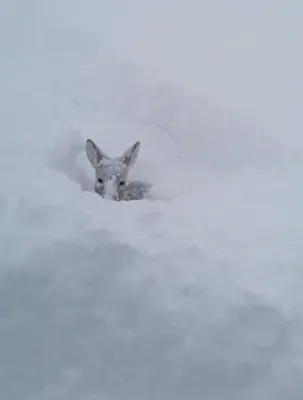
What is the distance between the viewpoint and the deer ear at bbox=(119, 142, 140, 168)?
7363 millimetres

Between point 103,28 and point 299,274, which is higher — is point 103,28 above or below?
above

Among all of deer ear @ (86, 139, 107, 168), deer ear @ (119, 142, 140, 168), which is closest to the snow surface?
deer ear @ (86, 139, 107, 168)

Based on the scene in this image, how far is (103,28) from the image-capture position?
10320 mm

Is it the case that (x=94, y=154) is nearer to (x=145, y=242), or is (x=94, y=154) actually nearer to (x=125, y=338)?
(x=145, y=242)

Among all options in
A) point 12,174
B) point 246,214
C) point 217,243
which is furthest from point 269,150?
point 12,174

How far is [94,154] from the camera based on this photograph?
7.34 meters

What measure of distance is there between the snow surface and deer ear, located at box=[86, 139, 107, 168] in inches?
14.4

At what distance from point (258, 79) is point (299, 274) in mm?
4957

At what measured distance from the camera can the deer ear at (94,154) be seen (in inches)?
A: 286

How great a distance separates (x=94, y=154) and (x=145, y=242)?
86.0 inches

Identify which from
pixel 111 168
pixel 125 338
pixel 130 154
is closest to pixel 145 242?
pixel 125 338

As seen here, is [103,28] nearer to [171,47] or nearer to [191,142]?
[171,47]

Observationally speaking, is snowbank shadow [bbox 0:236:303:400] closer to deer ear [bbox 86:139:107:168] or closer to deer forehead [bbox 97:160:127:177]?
deer forehead [bbox 97:160:127:177]

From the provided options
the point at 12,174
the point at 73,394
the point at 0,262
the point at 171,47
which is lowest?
the point at 73,394
